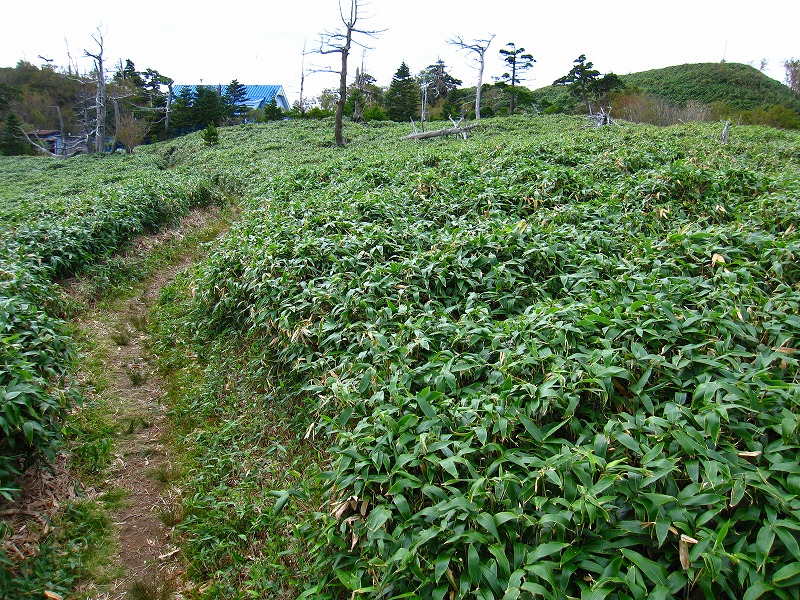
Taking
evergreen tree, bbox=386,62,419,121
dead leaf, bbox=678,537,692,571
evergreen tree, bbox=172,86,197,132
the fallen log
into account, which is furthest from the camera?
evergreen tree, bbox=172,86,197,132

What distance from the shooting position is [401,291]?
3654 mm

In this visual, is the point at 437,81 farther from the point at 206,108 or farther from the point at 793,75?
the point at 793,75

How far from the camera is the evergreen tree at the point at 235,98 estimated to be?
103ft

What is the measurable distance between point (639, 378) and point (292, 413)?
2.38 metres

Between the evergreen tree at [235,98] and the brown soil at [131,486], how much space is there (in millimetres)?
30297

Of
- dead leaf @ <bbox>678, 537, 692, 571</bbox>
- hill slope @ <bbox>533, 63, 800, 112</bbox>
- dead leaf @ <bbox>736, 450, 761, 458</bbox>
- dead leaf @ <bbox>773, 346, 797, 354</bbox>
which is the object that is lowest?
dead leaf @ <bbox>678, 537, 692, 571</bbox>

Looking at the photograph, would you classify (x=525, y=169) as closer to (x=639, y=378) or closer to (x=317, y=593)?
(x=639, y=378)

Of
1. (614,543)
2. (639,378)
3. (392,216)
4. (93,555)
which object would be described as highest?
(392,216)

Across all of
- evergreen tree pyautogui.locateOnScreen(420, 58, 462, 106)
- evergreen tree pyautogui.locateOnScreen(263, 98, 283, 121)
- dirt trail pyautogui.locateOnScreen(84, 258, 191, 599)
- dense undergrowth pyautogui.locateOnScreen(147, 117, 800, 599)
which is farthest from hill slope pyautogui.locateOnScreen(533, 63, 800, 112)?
dirt trail pyautogui.locateOnScreen(84, 258, 191, 599)

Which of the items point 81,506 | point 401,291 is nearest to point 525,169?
point 401,291

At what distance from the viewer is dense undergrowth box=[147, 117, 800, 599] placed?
1.79 m

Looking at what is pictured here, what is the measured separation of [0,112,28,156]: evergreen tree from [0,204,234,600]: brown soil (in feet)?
97.4

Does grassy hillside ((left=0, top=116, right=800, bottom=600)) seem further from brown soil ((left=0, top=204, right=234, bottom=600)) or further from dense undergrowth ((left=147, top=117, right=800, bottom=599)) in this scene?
brown soil ((left=0, top=204, right=234, bottom=600))

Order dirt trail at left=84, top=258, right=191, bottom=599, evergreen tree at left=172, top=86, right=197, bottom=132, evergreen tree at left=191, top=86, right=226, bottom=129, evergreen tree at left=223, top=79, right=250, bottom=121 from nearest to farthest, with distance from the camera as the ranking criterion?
dirt trail at left=84, top=258, right=191, bottom=599 < evergreen tree at left=172, top=86, right=197, bottom=132 < evergreen tree at left=191, top=86, right=226, bottom=129 < evergreen tree at left=223, top=79, right=250, bottom=121
